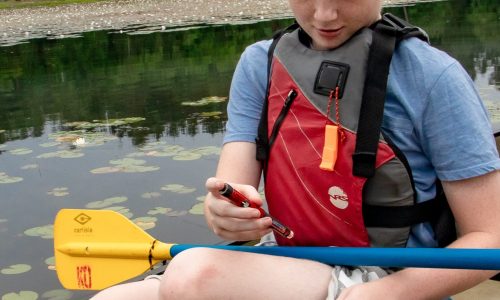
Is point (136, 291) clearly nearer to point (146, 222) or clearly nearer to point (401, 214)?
point (401, 214)

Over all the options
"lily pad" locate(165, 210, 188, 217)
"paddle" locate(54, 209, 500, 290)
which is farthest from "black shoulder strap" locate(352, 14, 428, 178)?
"lily pad" locate(165, 210, 188, 217)

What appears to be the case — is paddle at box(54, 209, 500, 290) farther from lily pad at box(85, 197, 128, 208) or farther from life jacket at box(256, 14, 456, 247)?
lily pad at box(85, 197, 128, 208)

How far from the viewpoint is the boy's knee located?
1093 millimetres

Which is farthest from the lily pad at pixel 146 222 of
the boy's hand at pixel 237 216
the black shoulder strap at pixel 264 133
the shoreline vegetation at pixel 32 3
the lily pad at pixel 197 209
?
the shoreline vegetation at pixel 32 3

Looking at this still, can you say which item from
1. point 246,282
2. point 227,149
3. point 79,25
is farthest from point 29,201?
point 79,25

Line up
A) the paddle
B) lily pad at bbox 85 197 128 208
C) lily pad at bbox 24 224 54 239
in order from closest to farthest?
the paddle < lily pad at bbox 24 224 54 239 < lily pad at bbox 85 197 128 208

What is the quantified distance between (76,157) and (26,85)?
299 centimetres

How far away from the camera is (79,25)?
14117 mm

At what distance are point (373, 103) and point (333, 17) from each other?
169 mm

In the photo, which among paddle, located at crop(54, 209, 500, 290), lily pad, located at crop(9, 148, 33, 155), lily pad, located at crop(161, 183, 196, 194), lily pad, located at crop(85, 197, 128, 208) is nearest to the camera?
paddle, located at crop(54, 209, 500, 290)

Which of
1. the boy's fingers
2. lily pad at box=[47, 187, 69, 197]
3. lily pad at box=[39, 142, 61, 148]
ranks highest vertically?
the boy's fingers

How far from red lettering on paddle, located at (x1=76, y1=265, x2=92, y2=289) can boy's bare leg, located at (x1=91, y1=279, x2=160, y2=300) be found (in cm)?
24

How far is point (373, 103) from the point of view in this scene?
1.21 meters

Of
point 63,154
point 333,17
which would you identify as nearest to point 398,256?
point 333,17
